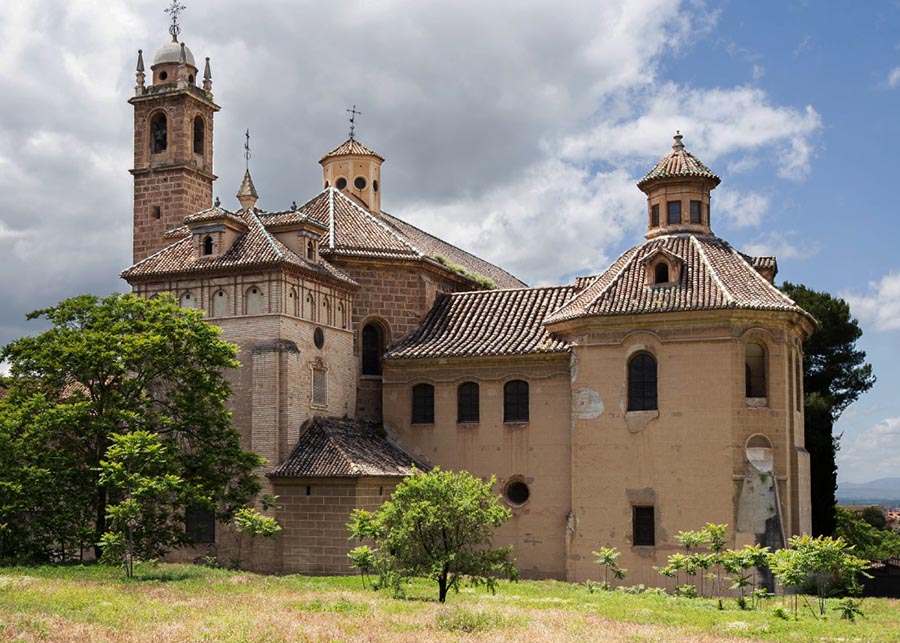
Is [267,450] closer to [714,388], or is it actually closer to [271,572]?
[271,572]

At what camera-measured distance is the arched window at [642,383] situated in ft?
111

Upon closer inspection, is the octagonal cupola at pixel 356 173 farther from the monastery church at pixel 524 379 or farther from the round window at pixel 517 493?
the round window at pixel 517 493

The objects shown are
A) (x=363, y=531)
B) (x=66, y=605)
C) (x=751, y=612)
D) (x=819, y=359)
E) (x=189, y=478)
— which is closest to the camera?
(x=66, y=605)

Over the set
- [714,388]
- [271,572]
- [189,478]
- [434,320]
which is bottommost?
[271,572]

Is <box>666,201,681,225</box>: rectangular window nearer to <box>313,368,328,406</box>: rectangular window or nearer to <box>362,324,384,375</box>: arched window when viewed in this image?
<box>362,324,384,375</box>: arched window

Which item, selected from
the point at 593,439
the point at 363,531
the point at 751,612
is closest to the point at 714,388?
the point at 593,439

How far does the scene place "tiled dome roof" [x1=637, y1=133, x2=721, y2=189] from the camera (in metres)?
37.1

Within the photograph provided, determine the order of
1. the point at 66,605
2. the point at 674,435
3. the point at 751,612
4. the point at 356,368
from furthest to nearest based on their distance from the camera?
the point at 356,368
the point at 674,435
the point at 751,612
the point at 66,605

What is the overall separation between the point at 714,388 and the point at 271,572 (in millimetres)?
14353

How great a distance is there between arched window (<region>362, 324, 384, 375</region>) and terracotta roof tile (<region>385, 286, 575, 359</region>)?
1.13 metres

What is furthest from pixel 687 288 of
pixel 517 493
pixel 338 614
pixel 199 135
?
pixel 199 135

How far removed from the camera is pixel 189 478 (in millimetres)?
31016

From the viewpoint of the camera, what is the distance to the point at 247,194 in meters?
40.1

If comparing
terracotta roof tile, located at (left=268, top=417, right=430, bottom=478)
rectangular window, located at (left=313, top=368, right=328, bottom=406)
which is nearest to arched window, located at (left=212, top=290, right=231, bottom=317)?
rectangular window, located at (left=313, top=368, right=328, bottom=406)
